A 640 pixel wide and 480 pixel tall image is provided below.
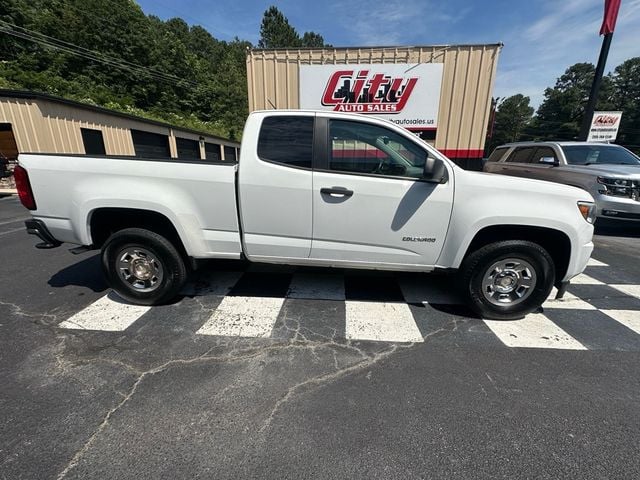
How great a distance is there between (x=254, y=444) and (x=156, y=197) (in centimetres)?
231

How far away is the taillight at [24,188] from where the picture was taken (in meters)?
2.86

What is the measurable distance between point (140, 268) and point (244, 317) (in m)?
1.26

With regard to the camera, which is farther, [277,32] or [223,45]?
[223,45]

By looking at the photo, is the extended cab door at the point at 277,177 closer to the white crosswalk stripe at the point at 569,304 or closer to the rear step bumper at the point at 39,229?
the rear step bumper at the point at 39,229

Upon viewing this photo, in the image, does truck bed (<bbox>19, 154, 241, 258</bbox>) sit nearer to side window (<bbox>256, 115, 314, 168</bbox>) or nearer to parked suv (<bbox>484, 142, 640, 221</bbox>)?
side window (<bbox>256, 115, 314, 168</bbox>)

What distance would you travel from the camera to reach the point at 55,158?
285cm

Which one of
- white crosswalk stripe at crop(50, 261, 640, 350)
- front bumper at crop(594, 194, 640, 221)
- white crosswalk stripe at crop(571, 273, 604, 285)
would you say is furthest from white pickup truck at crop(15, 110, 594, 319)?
front bumper at crop(594, 194, 640, 221)

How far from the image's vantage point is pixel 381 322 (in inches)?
118

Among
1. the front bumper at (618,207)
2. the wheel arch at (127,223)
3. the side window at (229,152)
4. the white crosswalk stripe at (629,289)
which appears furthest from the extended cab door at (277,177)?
the side window at (229,152)

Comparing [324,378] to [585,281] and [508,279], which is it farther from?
[585,281]

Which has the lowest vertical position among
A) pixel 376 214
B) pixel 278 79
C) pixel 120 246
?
pixel 120 246

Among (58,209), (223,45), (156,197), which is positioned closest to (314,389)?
(156,197)

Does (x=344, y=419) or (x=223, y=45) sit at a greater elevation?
(x=223, y=45)

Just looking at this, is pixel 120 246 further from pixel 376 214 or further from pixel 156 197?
pixel 376 214
